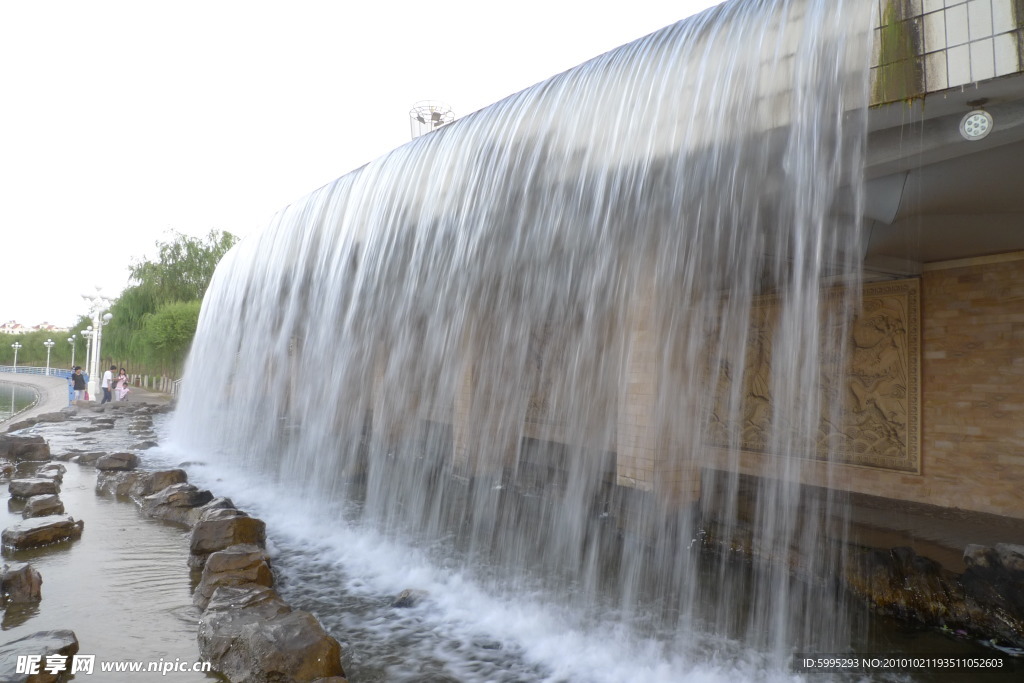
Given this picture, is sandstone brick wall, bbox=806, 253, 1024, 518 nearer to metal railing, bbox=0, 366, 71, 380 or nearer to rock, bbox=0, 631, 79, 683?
rock, bbox=0, 631, 79, 683

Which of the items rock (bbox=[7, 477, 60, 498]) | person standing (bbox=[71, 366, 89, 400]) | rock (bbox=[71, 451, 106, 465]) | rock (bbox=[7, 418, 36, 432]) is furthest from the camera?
person standing (bbox=[71, 366, 89, 400])

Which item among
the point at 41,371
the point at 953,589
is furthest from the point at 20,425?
the point at 41,371

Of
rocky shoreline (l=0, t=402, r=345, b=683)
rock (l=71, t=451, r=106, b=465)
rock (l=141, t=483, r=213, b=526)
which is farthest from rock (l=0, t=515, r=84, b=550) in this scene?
rock (l=71, t=451, r=106, b=465)

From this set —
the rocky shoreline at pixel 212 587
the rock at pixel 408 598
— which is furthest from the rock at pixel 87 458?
the rock at pixel 408 598

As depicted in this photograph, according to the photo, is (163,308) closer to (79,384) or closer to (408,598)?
(79,384)

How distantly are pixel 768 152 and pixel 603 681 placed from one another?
3.83 m

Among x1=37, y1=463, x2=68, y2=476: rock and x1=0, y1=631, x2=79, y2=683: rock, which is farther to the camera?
x1=37, y1=463, x2=68, y2=476: rock

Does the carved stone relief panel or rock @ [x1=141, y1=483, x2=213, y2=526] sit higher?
the carved stone relief panel

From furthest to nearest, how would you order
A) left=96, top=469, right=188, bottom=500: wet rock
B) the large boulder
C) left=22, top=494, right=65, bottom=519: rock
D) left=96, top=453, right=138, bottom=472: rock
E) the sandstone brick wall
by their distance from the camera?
the large boulder < left=96, top=453, right=138, bottom=472: rock < left=96, top=469, right=188, bottom=500: wet rock < the sandstone brick wall < left=22, top=494, right=65, bottom=519: rock

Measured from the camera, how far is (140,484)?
9.06 m

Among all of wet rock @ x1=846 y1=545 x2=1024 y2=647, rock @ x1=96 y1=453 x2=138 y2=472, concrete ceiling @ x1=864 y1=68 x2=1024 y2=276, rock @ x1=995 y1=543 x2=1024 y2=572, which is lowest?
rock @ x1=96 y1=453 x2=138 y2=472

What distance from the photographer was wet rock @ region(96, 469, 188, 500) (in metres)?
8.80

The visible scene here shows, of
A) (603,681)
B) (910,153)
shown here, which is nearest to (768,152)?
(910,153)

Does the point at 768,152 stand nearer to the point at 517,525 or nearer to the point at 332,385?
the point at 517,525
